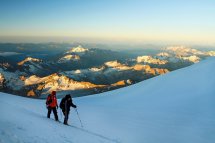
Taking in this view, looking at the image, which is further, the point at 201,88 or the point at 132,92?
the point at 132,92

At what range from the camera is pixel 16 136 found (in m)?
11.3

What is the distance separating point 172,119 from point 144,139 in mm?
5042

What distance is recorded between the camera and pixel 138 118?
25.3m

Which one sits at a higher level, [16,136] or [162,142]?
[16,136]

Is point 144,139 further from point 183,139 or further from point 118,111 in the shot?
point 118,111

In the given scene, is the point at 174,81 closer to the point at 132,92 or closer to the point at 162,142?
the point at 132,92

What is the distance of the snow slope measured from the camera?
45.4 feet

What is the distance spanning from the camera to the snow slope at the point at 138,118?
1383 centimetres

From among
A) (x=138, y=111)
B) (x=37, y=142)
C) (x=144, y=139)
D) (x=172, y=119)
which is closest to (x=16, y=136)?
(x=37, y=142)

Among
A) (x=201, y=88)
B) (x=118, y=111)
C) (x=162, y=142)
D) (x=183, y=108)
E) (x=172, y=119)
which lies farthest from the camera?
(x=201, y=88)

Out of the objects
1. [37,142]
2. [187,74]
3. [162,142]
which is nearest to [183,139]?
[162,142]

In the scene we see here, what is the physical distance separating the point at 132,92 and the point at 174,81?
226 inches

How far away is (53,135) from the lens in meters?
13.5

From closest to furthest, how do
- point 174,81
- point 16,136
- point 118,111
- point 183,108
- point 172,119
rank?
point 16,136 → point 172,119 → point 183,108 → point 118,111 → point 174,81
